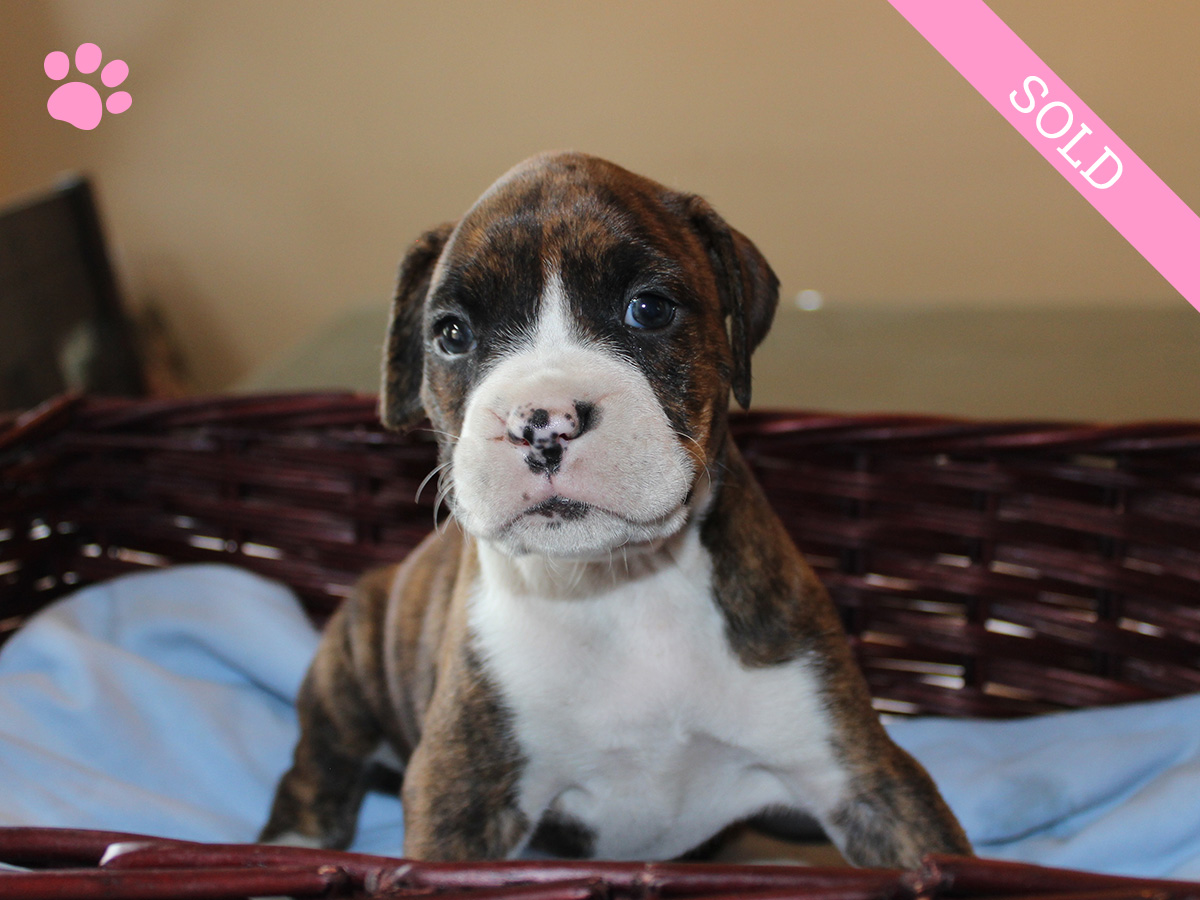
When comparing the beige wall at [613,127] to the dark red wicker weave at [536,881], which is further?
the beige wall at [613,127]

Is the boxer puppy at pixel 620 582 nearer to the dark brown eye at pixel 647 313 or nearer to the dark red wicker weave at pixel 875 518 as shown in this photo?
the dark brown eye at pixel 647 313

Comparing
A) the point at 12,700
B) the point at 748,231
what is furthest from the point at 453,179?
the point at 12,700

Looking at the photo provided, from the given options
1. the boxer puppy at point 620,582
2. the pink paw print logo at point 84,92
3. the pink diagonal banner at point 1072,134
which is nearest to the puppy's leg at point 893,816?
the boxer puppy at point 620,582

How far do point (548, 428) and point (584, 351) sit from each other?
155 mm

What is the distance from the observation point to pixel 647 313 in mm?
1405

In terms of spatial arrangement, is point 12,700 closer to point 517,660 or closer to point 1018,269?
point 517,660

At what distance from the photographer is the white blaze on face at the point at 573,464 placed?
1.24 meters

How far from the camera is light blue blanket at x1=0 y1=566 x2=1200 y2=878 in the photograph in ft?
6.48

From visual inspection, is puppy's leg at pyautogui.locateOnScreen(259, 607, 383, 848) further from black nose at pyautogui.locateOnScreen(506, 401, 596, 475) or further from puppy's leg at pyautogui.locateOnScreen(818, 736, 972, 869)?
black nose at pyautogui.locateOnScreen(506, 401, 596, 475)

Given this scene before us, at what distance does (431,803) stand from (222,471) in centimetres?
125

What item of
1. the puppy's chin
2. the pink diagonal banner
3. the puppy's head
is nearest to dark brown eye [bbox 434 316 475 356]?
the puppy's head

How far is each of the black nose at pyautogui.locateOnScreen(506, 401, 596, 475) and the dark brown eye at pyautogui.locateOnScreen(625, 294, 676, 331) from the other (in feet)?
0.65

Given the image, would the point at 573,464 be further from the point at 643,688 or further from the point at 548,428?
the point at 643,688

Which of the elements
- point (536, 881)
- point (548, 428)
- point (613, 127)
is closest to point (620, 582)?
point (548, 428)
